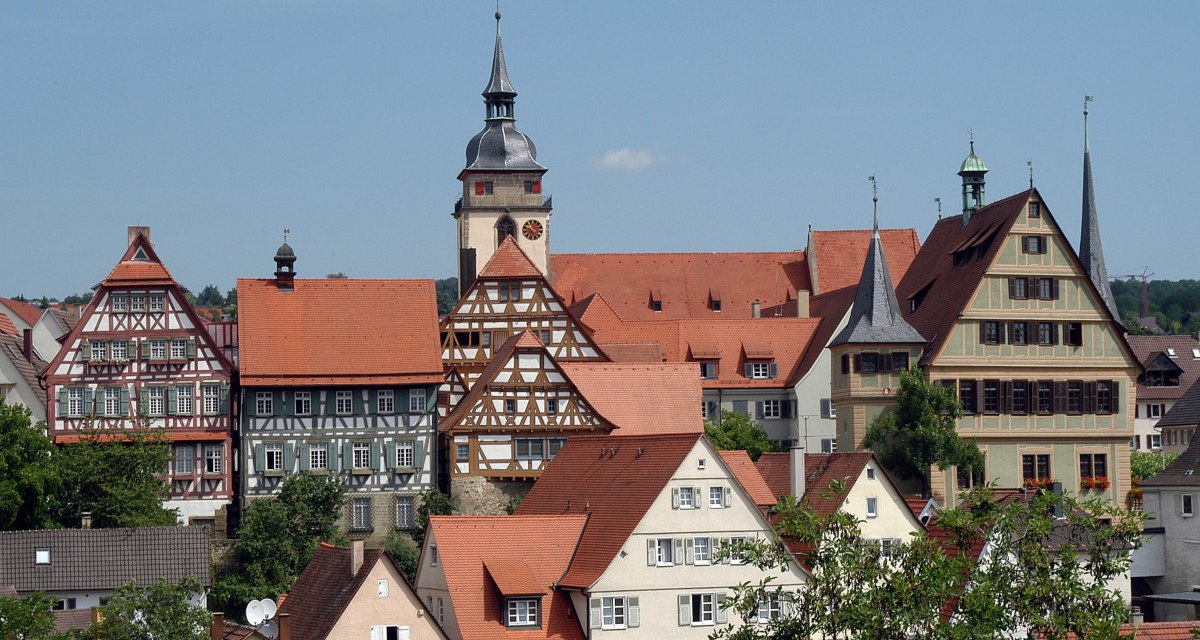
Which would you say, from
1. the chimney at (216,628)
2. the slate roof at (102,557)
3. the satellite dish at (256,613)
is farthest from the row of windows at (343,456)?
the satellite dish at (256,613)

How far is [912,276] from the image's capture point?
84.7m

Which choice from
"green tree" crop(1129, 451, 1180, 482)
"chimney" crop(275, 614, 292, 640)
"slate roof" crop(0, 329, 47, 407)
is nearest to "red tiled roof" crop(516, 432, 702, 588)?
"chimney" crop(275, 614, 292, 640)

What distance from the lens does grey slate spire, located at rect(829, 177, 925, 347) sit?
78.0 m

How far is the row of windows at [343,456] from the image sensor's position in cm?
7462

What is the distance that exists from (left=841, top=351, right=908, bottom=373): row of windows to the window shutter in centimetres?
1788

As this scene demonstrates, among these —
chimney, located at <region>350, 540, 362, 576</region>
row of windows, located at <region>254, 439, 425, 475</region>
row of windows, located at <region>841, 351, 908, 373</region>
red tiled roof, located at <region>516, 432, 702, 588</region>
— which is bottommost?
chimney, located at <region>350, 540, 362, 576</region>

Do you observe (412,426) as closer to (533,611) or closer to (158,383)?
(158,383)

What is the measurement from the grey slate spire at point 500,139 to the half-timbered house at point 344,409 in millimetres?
31853

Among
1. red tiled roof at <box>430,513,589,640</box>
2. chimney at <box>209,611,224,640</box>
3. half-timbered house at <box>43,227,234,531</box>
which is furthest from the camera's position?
half-timbered house at <box>43,227,234,531</box>

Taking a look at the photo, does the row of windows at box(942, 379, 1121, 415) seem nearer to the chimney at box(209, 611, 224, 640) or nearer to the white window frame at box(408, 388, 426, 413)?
the white window frame at box(408, 388, 426, 413)

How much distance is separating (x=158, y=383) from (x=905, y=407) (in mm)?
23473

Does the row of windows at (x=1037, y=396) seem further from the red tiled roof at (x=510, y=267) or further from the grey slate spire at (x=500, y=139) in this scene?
the grey slate spire at (x=500, y=139)

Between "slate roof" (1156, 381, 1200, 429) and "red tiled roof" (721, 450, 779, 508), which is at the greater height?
"slate roof" (1156, 381, 1200, 429)

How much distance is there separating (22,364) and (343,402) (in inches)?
438
